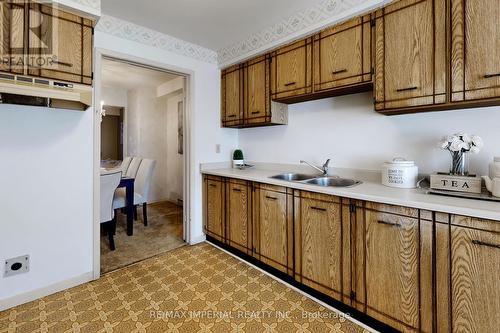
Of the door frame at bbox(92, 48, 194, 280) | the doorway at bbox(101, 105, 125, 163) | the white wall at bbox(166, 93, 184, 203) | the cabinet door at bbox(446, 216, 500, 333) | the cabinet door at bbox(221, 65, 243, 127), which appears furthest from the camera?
the doorway at bbox(101, 105, 125, 163)

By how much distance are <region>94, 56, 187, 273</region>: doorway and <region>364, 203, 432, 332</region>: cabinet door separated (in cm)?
256

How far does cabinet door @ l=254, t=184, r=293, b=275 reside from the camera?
199cm

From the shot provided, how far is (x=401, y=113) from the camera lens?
1837 millimetres

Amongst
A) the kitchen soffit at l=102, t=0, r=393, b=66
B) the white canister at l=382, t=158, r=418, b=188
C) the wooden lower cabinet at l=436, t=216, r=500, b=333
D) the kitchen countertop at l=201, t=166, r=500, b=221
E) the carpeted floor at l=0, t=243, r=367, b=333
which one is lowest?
the carpeted floor at l=0, t=243, r=367, b=333

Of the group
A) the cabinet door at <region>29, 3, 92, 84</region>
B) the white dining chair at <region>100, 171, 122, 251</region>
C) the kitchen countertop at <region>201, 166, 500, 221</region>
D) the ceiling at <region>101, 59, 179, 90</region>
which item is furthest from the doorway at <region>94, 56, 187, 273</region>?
the kitchen countertop at <region>201, 166, 500, 221</region>

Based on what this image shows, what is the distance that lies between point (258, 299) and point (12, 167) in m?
2.05

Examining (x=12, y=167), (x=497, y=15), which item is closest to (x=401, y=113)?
(x=497, y=15)

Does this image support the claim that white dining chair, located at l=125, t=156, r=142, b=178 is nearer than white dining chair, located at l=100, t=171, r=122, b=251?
No

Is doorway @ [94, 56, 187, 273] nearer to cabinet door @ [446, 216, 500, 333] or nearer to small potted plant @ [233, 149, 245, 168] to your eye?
small potted plant @ [233, 149, 245, 168]

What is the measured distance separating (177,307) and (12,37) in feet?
6.91

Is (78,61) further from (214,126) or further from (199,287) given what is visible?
(199,287)

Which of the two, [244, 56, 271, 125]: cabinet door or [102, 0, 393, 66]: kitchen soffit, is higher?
[102, 0, 393, 66]: kitchen soffit

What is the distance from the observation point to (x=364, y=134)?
6.86ft

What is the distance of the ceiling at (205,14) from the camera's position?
2.05 m
